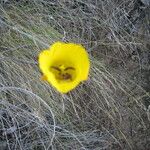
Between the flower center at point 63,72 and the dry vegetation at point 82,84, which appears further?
the dry vegetation at point 82,84

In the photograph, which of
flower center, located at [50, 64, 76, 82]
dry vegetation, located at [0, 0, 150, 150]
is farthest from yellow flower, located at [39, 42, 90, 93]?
dry vegetation, located at [0, 0, 150, 150]

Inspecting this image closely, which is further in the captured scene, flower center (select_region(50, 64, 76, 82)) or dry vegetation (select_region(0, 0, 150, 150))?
dry vegetation (select_region(0, 0, 150, 150))

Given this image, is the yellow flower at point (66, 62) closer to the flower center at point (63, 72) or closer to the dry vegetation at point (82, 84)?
the flower center at point (63, 72)

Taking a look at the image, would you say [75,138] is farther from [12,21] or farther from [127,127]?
[12,21]

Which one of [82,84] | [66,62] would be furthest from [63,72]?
[82,84]

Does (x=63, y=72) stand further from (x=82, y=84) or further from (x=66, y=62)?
(x=82, y=84)

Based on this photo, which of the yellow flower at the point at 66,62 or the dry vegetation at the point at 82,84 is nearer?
the yellow flower at the point at 66,62

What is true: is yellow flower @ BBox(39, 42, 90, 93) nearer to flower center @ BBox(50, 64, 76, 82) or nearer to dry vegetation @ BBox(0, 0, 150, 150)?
flower center @ BBox(50, 64, 76, 82)

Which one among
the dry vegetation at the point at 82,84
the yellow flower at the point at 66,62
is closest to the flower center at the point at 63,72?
the yellow flower at the point at 66,62
